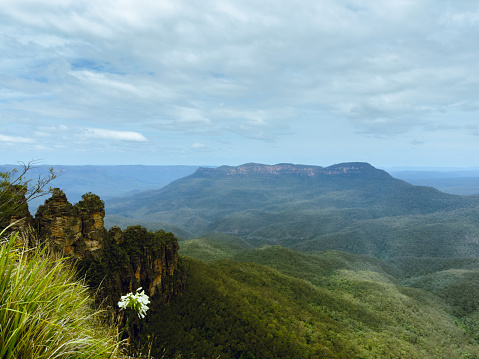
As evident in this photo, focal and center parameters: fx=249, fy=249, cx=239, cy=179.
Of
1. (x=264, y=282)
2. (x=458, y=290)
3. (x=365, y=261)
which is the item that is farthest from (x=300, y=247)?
(x=264, y=282)

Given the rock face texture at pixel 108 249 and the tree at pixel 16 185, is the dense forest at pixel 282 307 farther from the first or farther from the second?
the tree at pixel 16 185

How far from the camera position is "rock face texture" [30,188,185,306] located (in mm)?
31594

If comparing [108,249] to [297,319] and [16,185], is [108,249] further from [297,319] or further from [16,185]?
[297,319]

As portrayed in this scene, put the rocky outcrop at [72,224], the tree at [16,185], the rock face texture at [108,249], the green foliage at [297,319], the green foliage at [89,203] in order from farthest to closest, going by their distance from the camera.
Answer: the green foliage at [297,319] < the green foliage at [89,203] < the rock face texture at [108,249] < the rocky outcrop at [72,224] < the tree at [16,185]

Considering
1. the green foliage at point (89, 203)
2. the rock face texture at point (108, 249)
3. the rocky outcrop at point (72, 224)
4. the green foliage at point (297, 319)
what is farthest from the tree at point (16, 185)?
the green foliage at point (297, 319)

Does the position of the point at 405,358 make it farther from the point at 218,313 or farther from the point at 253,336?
the point at 218,313

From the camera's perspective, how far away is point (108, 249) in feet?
127

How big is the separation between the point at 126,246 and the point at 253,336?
25.7 meters

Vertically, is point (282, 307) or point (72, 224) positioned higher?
point (72, 224)

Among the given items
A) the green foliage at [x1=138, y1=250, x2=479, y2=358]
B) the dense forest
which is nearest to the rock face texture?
the dense forest

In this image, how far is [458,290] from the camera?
316 ft

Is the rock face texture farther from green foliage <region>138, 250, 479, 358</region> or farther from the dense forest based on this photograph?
green foliage <region>138, 250, 479, 358</region>

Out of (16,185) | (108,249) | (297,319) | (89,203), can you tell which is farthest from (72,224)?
(297,319)

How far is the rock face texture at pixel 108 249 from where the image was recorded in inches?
1244
